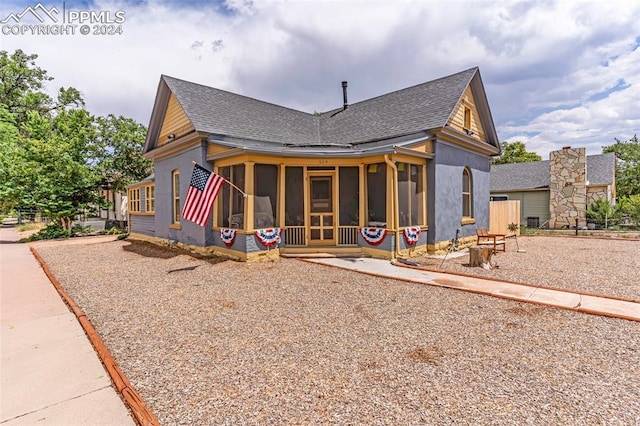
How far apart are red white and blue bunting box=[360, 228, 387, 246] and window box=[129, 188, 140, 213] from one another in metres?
12.7

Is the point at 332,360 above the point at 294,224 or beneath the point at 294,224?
beneath

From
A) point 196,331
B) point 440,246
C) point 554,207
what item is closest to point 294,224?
point 440,246

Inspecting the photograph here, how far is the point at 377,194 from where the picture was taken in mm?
9266

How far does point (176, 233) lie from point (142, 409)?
32.7 feet

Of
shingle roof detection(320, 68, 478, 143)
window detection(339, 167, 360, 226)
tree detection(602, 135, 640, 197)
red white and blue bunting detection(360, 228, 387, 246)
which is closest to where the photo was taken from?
red white and blue bunting detection(360, 228, 387, 246)

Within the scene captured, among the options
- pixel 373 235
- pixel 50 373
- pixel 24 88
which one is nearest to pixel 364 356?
pixel 50 373

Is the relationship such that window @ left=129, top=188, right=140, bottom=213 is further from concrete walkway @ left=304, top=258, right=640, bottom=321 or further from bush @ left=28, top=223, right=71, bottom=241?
concrete walkway @ left=304, top=258, right=640, bottom=321

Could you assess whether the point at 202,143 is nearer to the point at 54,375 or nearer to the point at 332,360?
the point at 54,375

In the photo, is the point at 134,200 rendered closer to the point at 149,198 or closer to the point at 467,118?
the point at 149,198

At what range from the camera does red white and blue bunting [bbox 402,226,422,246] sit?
29.7 feet

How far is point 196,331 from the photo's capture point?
421cm

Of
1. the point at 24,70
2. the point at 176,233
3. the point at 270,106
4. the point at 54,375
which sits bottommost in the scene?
the point at 54,375

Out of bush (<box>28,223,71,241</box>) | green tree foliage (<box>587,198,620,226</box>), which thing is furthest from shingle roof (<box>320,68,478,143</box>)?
bush (<box>28,223,71,241</box>)

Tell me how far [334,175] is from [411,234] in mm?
3009
